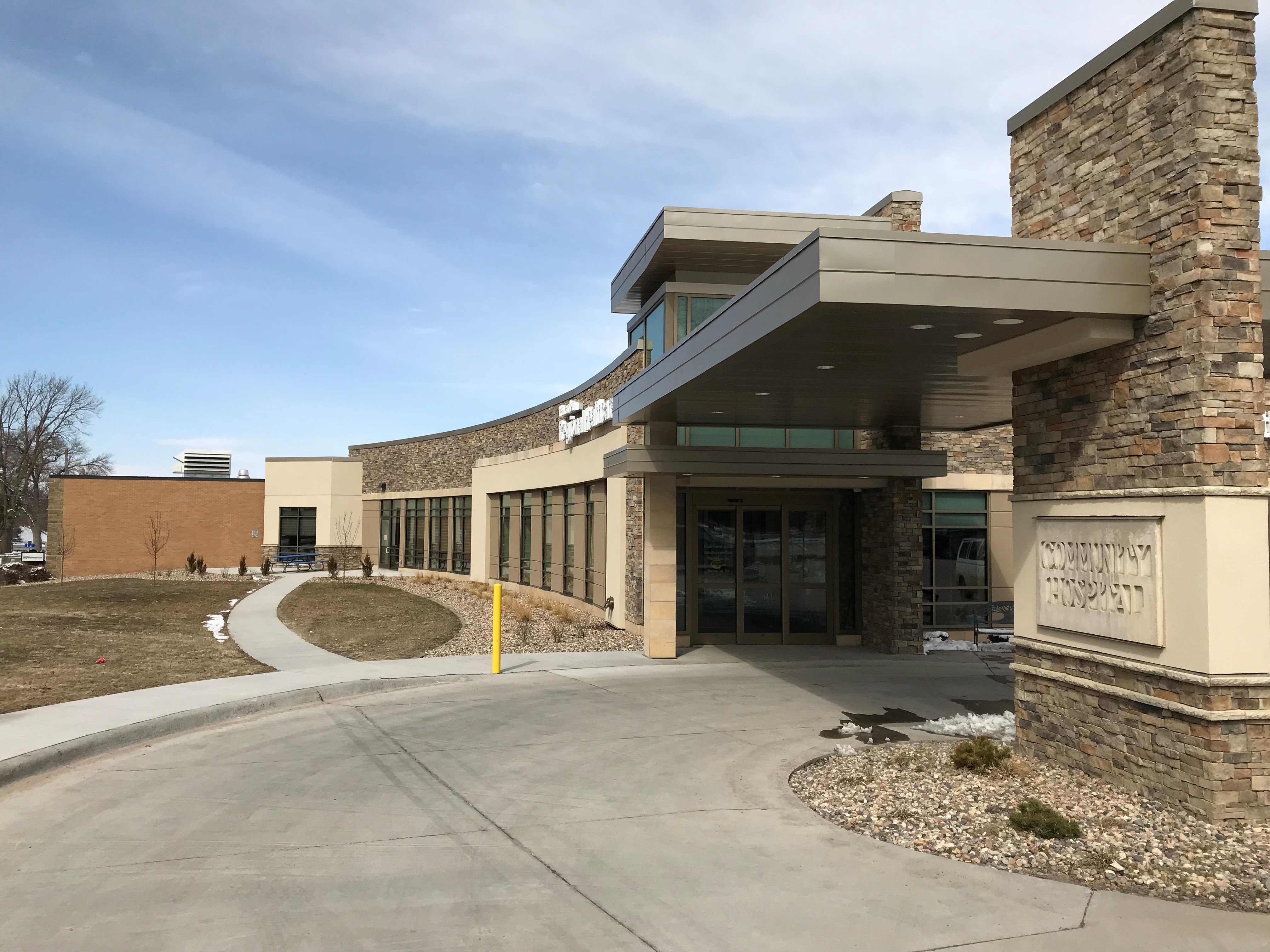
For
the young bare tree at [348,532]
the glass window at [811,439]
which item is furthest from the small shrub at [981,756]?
the young bare tree at [348,532]

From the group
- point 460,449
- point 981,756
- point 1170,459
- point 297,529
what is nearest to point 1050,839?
point 981,756

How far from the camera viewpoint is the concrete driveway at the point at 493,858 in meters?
5.44

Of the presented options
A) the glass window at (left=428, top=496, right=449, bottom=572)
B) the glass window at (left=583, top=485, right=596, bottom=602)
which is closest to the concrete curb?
the glass window at (left=583, top=485, right=596, bottom=602)

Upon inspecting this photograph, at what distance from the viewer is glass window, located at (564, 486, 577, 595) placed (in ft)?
83.9

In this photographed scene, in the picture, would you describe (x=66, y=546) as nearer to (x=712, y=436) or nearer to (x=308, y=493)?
(x=308, y=493)

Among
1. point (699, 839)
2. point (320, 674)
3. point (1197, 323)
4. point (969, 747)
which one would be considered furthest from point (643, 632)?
point (1197, 323)

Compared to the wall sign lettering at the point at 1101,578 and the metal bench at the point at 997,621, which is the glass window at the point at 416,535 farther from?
the wall sign lettering at the point at 1101,578

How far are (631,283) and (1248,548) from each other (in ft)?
46.7

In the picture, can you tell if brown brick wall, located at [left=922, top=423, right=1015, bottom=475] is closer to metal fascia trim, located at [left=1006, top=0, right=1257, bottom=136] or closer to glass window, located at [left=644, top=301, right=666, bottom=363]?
glass window, located at [left=644, top=301, right=666, bottom=363]

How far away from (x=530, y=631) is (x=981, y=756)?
14.1 m

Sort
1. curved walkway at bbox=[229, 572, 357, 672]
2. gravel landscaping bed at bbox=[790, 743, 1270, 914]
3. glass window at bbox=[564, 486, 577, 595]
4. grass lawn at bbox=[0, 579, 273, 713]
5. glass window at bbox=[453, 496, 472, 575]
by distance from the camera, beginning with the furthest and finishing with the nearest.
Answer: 1. glass window at bbox=[453, 496, 472, 575]
2. glass window at bbox=[564, 486, 577, 595]
3. curved walkway at bbox=[229, 572, 357, 672]
4. grass lawn at bbox=[0, 579, 273, 713]
5. gravel landscaping bed at bbox=[790, 743, 1270, 914]

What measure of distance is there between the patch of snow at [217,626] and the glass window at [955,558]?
15155 millimetres

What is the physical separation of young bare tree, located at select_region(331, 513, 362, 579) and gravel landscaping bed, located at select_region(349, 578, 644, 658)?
18.9 metres

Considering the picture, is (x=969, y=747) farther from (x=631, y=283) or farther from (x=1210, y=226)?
(x=631, y=283)
